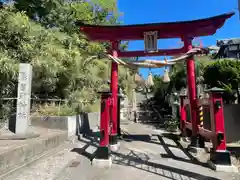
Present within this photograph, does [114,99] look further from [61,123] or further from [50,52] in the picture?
[50,52]

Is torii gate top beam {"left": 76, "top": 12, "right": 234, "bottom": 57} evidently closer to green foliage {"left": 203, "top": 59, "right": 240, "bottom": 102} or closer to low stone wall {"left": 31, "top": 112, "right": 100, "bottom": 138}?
low stone wall {"left": 31, "top": 112, "right": 100, "bottom": 138}

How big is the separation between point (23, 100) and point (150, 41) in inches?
165

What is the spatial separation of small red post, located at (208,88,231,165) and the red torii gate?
1474mm

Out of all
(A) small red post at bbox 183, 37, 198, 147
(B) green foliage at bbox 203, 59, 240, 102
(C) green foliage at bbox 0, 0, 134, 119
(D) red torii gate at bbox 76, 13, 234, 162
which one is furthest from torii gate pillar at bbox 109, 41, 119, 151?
(B) green foliage at bbox 203, 59, 240, 102

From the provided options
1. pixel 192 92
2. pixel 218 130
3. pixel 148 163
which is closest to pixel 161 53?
pixel 192 92

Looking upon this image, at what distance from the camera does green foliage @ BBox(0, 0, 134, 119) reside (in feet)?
19.5

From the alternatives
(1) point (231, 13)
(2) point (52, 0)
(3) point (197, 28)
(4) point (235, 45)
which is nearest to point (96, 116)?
(2) point (52, 0)

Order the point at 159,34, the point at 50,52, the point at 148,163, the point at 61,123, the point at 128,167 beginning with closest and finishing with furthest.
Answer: the point at 128,167, the point at 148,163, the point at 159,34, the point at 61,123, the point at 50,52

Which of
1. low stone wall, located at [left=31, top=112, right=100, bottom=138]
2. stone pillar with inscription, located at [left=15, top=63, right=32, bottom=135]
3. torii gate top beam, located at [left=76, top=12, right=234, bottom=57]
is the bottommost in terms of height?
low stone wall, located at [left=31, top=112, right=100, bottom=138]

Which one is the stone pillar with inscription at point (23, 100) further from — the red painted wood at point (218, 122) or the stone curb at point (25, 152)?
the red painted wood at point (218, 122)

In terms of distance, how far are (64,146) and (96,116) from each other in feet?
15.4

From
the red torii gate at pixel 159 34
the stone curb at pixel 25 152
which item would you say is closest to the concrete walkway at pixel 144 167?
the stone curb at pixel 25 152

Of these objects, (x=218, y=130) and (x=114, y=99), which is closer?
(x=218, y=130)

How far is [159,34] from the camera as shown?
20.6 feet
